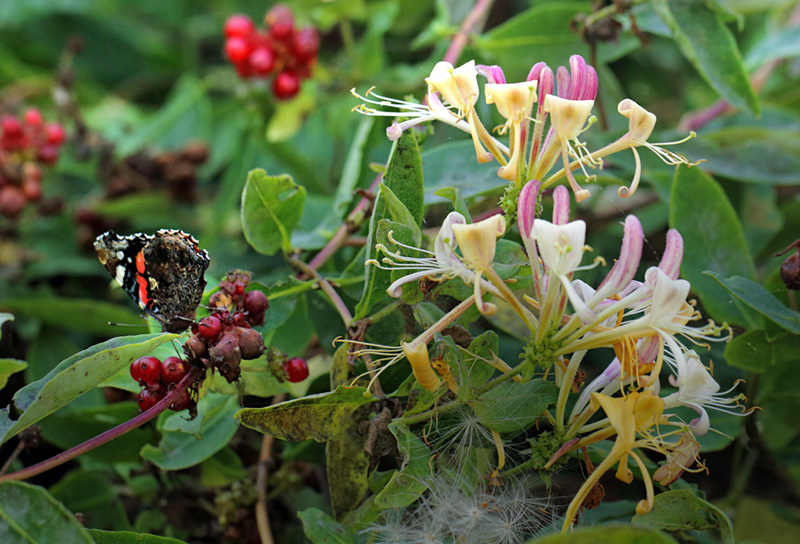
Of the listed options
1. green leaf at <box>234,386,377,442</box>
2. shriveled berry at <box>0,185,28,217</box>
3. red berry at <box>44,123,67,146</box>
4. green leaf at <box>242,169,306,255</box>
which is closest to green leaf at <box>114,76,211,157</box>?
red berry at <box>44,123,67,146</box>

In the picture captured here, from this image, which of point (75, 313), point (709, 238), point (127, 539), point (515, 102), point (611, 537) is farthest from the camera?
point (75, 313)

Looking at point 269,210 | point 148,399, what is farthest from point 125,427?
point 269,210

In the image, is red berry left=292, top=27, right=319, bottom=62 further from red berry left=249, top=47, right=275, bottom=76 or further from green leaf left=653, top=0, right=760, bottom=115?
green leaf left=653, top=0, right=760, bottom=115

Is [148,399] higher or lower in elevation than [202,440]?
higher

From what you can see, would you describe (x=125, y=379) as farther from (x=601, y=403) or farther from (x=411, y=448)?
(x=601, y=403)

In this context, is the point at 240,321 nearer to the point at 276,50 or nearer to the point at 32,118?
the point at 276,50

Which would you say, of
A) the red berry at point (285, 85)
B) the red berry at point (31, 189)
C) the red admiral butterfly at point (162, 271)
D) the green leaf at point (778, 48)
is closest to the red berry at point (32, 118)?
the red berry at point (31, 189)

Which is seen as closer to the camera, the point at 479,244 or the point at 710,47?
the point at 479,244

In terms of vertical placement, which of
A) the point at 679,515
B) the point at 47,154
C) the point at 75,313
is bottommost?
the point at 75,313
